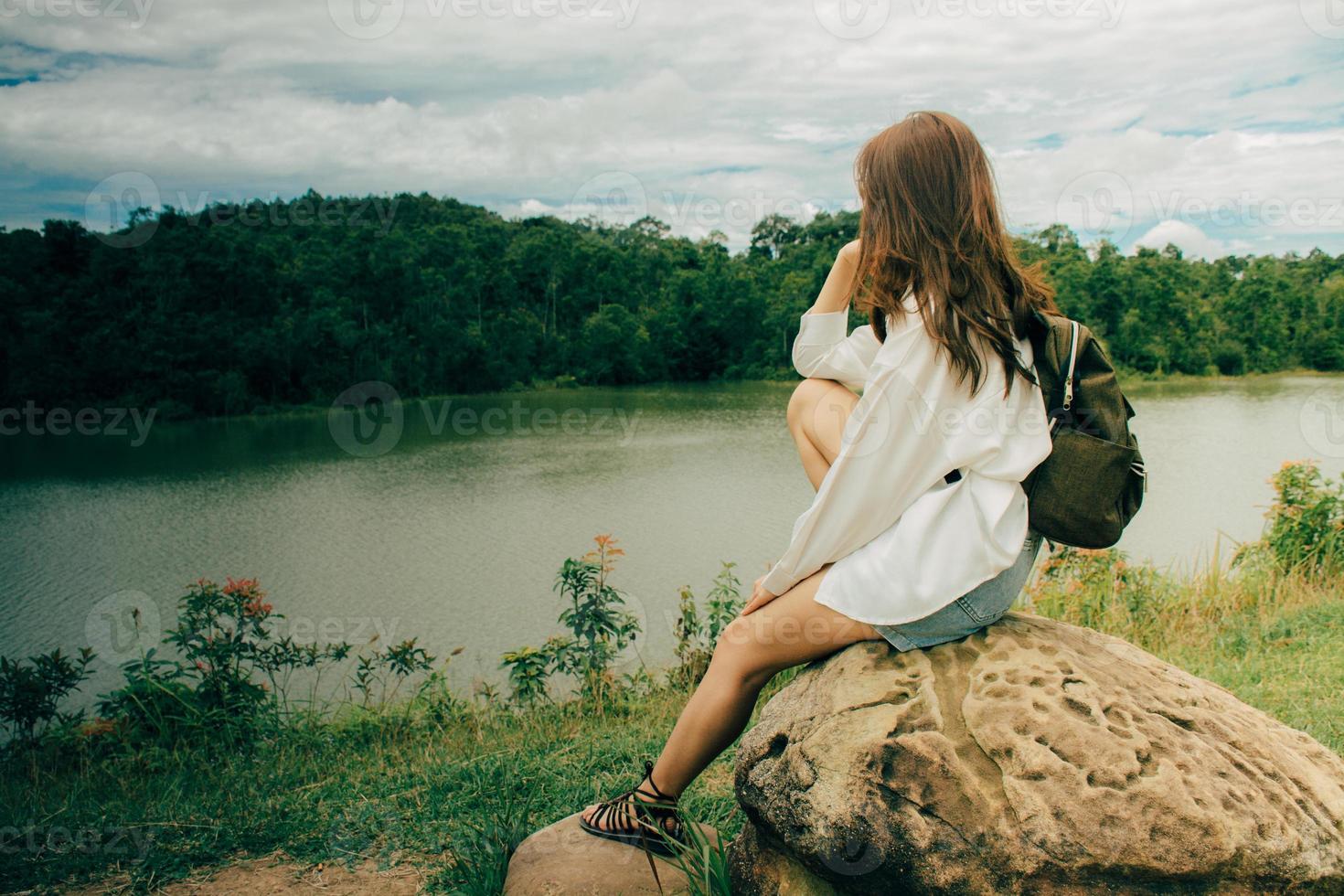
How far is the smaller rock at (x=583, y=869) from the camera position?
2.38 meters

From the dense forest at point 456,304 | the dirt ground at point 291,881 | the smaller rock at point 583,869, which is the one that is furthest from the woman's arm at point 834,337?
the dense forest at point 456,304

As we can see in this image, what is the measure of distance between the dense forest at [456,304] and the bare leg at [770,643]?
73.4 ft

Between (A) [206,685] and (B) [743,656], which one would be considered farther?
(A) [206,685]

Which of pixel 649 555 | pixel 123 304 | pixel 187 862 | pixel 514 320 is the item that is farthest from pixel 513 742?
pixel 514 320

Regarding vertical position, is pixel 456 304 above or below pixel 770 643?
above

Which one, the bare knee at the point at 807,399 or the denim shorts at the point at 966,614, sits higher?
the bare knee at the point at 807,399

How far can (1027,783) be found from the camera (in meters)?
1.95

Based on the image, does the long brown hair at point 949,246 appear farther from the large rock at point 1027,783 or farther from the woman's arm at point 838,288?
the large rock at point 1027,783

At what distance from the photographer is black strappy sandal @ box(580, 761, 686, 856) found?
2.41 m

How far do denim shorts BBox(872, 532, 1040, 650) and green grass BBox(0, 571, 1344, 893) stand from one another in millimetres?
1059

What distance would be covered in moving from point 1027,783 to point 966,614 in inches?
15.2

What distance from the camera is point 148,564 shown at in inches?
423

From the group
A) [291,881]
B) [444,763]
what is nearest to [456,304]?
[444,763]

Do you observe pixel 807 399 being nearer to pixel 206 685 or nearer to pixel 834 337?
pixel 834 337
